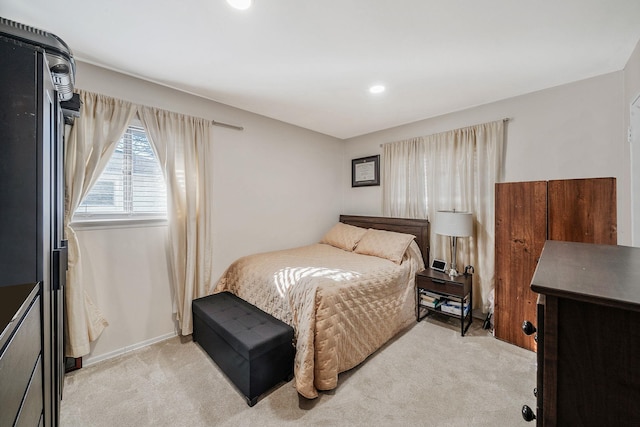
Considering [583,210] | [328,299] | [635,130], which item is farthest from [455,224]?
[328,299]

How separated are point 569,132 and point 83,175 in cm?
422

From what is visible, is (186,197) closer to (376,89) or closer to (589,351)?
(376,89)

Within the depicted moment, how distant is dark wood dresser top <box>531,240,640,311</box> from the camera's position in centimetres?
54

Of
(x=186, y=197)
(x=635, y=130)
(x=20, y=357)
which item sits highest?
(x=635, y=130)

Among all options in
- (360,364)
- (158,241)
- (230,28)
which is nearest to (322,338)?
(360,364)

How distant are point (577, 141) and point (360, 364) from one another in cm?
279

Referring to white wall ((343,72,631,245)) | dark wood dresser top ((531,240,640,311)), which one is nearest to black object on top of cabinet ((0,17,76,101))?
dark wood dresser top ((531,240,640,311))

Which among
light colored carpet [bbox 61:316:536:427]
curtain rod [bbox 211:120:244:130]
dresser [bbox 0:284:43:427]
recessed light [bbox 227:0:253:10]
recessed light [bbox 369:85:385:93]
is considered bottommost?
light colored carpet [bbox 61:316:536:427]

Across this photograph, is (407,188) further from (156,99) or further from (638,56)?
(156,99)

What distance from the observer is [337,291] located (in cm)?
201

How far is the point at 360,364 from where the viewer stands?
217cm

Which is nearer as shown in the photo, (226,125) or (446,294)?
(446,294)

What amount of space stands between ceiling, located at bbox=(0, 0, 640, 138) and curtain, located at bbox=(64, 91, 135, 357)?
401mm

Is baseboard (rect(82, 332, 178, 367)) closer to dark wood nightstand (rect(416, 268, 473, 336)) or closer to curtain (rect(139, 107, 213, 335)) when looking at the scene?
curtain (rect(139, 107, 213, 335))
